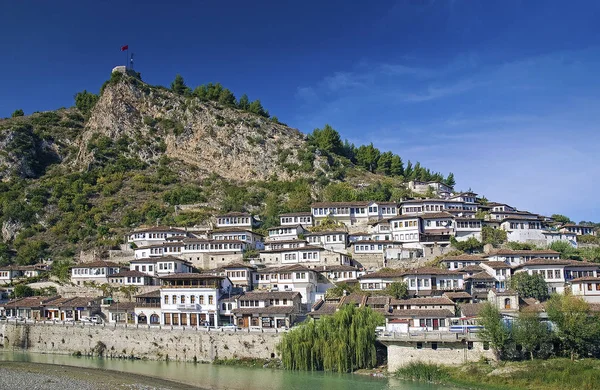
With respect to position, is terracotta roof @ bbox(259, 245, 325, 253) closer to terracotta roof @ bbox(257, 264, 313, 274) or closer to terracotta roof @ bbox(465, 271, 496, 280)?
terracotta roof @ bbox(257, 264, 313, 274)

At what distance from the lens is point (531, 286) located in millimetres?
52969

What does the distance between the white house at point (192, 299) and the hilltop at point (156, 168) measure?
26.2 meters

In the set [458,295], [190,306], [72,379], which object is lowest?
[72,379]

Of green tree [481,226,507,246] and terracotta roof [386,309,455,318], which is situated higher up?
green tree [481,226,507,246]

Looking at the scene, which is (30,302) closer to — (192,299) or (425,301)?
(192,299)

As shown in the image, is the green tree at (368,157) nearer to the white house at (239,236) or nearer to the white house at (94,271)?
the white house at (239,236)

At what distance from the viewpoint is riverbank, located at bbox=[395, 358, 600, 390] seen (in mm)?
37062

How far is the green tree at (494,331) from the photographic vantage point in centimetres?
4053

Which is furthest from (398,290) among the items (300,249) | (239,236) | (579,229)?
(579,229)

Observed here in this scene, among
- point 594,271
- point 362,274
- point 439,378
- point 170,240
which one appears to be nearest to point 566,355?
point 439,378

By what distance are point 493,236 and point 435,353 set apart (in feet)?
99.0

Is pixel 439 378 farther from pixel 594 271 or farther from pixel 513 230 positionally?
pixel 513 230

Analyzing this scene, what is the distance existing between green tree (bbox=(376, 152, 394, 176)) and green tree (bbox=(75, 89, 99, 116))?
72.5 meters

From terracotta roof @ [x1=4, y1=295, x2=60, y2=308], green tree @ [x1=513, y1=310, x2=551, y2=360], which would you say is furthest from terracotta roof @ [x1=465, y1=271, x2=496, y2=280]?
terracotta roof @ [x1=4, y1=295, x2=60, y2=308]
